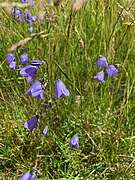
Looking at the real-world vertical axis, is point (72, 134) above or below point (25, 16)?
below

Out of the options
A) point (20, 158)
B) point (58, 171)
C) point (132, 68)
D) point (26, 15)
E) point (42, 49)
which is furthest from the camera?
point (26, 15)

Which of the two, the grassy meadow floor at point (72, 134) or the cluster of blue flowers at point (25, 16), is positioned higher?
the cluster of blue flowers at point (25, 16)

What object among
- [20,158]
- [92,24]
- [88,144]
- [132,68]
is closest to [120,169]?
[88,144]

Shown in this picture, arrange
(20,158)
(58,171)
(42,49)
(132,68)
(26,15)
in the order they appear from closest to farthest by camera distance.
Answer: (58,171)
(20,158)
(42,49)
(132,68)
(26,15)

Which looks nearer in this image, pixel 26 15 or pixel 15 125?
pixel 15 125

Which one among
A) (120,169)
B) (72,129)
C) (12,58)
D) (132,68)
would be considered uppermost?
(12,58)

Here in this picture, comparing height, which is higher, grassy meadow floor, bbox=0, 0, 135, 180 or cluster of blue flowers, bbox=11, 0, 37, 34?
cluster of blue flowers, bbox=11, 0, 37, 34

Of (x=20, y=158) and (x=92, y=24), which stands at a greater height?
(x=92, y=24)

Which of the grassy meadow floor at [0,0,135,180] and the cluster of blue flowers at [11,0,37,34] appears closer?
the grassy meadow floor at [0,0,135,180]

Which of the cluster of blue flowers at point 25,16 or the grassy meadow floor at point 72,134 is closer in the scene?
the grassy meadow floor at point 72,134

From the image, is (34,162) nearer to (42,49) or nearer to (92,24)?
(42,49)

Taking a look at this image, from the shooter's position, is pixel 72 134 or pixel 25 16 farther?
pixel 25 16
